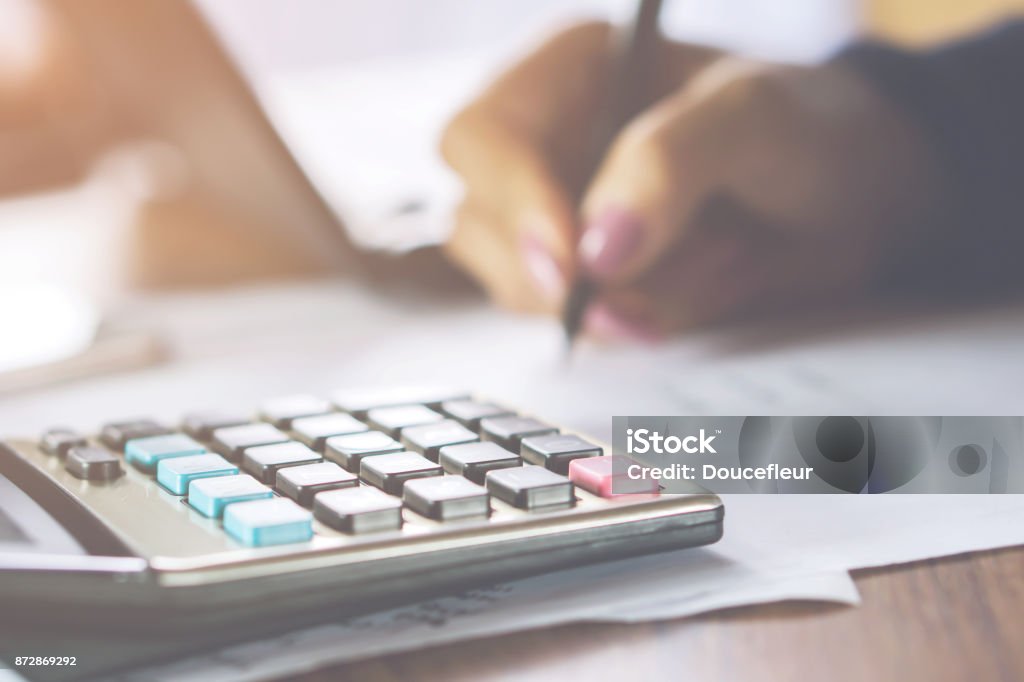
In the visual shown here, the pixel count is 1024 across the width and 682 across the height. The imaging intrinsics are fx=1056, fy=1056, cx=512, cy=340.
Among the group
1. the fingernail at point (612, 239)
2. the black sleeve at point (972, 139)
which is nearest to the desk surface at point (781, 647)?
the fingernail at point (612, 239)

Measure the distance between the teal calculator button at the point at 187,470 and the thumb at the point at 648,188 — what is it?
237 millimetres

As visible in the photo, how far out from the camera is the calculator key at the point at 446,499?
22 centimetres

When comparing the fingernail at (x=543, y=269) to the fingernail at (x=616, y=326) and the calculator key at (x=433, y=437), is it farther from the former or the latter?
the calculator key at (x=433, y=437)

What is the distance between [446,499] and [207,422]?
104mm

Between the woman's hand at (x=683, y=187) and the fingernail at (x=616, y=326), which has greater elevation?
the woman's hand at (x=683, y=187)

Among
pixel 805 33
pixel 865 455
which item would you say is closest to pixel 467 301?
pixel 865 455

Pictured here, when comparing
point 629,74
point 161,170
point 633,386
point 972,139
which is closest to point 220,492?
→ point 633,386

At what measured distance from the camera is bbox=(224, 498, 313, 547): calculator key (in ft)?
0.66

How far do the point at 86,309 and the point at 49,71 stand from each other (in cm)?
17

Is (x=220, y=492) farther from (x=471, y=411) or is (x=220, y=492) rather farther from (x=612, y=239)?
(x=612, y=239)

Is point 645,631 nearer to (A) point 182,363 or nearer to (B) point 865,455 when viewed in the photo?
(B) point 865,455

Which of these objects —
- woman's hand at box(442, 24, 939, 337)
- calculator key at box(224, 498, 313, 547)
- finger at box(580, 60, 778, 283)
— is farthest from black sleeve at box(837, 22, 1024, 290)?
calculator key at box(224, 498, 313, 547)

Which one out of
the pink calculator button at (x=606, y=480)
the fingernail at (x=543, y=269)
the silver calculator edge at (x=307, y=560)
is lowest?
the silver calculator edge at (x=307, y=560)

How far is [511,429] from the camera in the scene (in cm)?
28
